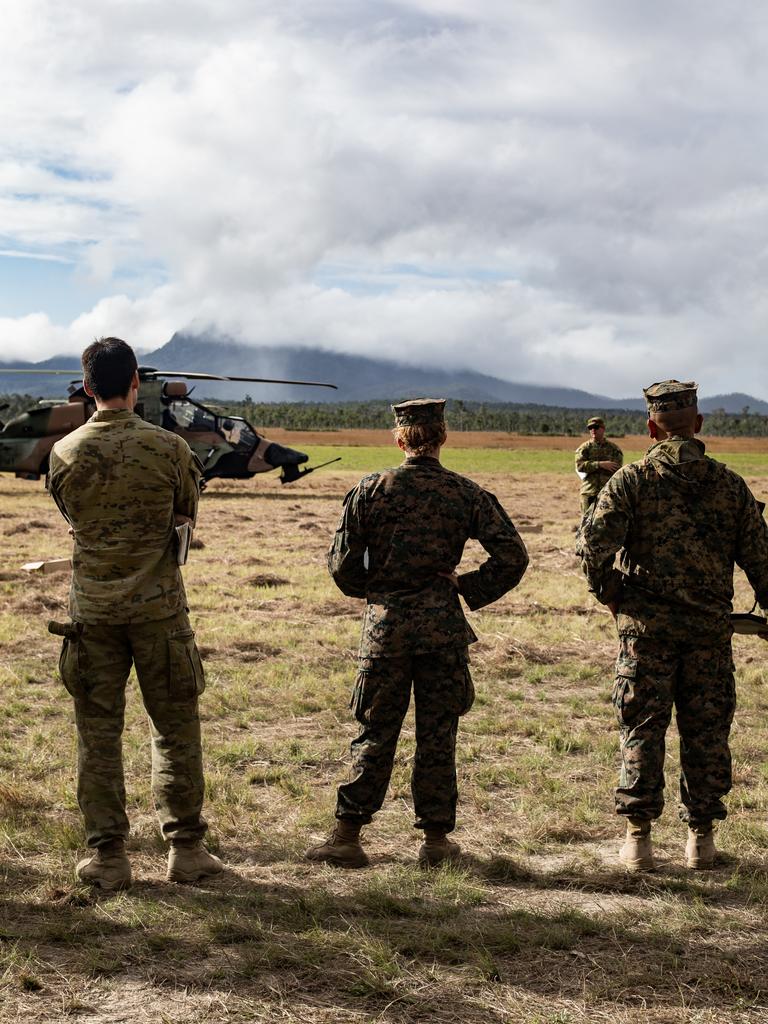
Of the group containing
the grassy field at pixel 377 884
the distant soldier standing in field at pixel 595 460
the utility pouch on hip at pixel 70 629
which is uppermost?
the distant soldier standing in field at pixel 595 460

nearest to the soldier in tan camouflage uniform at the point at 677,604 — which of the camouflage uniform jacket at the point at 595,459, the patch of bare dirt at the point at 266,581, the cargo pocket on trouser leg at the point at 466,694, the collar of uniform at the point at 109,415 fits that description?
the cargo pocket on trouser leg at the point at 466,694

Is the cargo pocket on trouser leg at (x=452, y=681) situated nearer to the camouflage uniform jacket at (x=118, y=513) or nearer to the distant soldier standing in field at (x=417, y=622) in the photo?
the distant soldier standing in field at (x=417, y=622)

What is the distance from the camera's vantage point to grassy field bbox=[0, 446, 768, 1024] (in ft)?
11.1

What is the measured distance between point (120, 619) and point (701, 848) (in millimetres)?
2688

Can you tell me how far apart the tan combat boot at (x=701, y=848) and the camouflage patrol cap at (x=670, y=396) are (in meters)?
1.83

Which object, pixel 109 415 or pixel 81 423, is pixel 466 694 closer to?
pixel 109 415

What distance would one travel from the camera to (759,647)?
9.16 metres

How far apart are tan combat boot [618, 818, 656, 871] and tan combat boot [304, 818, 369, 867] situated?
1146 mm

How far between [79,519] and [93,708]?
0.79m

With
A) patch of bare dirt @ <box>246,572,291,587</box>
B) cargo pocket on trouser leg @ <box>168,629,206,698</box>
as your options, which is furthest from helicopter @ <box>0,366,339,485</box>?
cargo pocket on trouser leg @ <box>168,629,206,698</box>

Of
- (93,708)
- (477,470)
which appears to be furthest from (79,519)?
(477,470)

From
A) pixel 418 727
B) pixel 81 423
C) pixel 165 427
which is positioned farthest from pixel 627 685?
pixel 81 423

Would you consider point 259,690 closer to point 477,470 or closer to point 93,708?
point 93,708

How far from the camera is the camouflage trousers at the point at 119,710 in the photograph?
4.35 m
